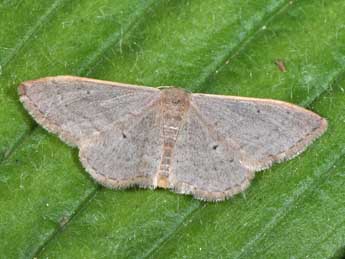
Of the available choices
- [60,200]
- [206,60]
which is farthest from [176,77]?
[60,200]

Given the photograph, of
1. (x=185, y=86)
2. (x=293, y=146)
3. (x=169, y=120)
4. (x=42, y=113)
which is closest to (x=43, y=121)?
(x=42, y=113)

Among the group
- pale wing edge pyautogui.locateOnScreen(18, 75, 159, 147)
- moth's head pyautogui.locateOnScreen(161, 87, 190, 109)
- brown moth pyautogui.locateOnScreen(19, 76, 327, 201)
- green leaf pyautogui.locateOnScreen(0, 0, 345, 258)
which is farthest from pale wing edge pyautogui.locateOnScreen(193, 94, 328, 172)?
pale wing edge pyautogui.locateOnScreen(18, 75, 159, 147)

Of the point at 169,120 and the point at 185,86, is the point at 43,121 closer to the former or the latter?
the point at 169,120

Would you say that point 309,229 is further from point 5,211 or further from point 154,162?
point 5,211

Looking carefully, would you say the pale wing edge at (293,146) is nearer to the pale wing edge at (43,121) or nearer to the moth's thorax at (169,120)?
the moth's thorax at (169,120)

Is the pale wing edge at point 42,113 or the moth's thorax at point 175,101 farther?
the moth's thorax at point 175,101

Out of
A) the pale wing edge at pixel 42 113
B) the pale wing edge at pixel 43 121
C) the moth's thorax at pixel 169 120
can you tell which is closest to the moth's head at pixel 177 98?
the moth's thorax at pixel 169 120
